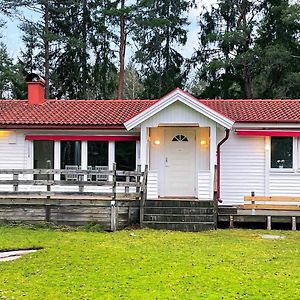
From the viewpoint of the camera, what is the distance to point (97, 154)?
16812 mm

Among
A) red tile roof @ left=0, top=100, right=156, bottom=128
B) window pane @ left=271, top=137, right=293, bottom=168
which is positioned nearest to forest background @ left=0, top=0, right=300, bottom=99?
red tile roof @ left=0, top=100, right=156, bottom=128

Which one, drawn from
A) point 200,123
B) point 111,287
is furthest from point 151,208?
point 111,287

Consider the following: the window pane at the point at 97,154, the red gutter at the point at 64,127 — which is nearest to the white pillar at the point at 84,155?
the window pane at the point at 97,154

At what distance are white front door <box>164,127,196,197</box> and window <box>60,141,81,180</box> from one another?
114 inches

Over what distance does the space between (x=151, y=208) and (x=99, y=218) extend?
1484 millimetres

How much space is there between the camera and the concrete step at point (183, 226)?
44.4 ft

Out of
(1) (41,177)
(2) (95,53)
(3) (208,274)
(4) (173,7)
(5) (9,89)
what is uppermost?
(4) (173,7)

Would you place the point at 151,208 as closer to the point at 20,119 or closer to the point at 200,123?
the point at 200,123

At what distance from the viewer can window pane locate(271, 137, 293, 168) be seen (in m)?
16.2

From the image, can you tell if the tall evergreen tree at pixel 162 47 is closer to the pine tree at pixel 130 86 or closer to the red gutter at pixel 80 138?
the pine tree at pixel 130 86

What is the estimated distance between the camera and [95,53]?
1358 inches

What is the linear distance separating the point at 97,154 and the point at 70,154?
0.91 metres

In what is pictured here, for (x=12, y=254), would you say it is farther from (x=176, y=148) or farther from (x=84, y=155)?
(x=176, y=148)

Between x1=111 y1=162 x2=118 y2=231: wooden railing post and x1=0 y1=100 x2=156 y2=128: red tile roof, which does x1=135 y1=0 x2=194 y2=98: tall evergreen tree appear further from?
x1=111 y1=162 x2=118 y2=231: wooden railing post
